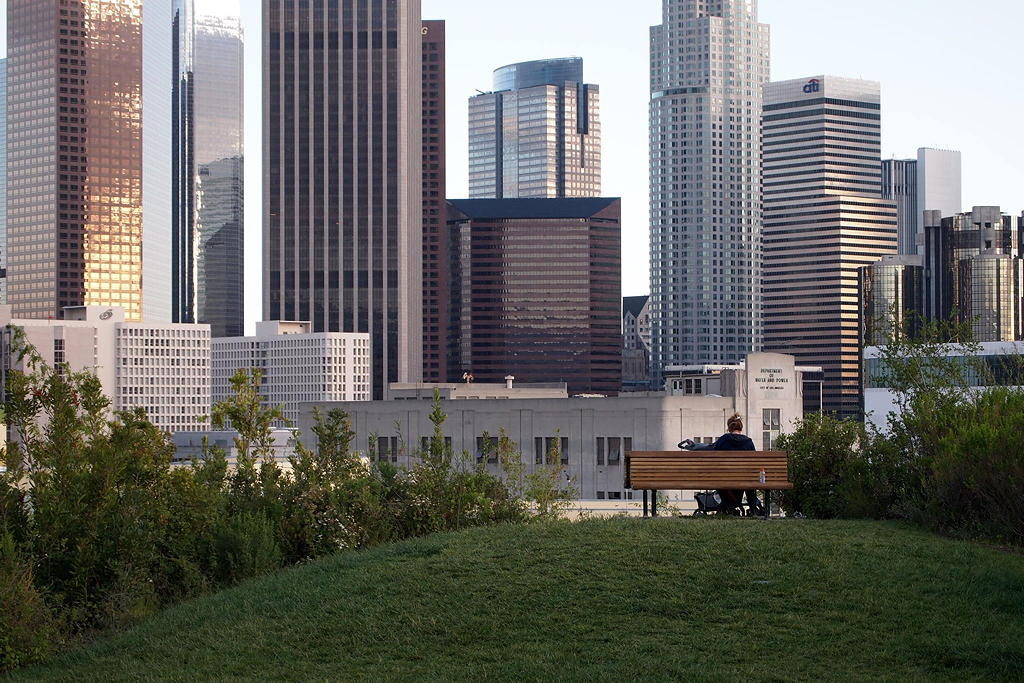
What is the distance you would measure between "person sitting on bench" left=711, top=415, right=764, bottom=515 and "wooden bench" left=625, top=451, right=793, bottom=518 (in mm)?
700

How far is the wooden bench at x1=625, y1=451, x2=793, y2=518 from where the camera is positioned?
65.1ft

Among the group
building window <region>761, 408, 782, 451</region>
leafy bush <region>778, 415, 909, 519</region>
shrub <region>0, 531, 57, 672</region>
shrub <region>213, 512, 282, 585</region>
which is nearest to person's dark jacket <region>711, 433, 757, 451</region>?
leafy bush <region>778, 415, 909, 519</region>

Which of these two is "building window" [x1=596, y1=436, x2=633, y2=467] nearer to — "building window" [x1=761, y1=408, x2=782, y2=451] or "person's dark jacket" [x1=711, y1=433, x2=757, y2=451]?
"building window" [x1=761, y1=408, x2=782, y2=451]

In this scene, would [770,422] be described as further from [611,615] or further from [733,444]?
[611,615]

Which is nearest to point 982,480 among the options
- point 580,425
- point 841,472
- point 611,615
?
point 841,472

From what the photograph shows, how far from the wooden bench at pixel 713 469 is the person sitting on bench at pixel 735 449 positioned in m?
0.70

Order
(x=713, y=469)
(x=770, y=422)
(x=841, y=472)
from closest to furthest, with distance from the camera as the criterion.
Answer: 1. (x=713, y=469)
2. (x=841, y=472)
3. (x=770, y=422)

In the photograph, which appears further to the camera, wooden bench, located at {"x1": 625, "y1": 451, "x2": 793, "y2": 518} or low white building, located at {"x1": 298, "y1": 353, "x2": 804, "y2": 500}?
low white building, located at {"x1": 298, "y1": 353, "x2": 804, "y2": 500}

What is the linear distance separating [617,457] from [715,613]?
349 feet

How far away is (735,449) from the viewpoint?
21.6 meters

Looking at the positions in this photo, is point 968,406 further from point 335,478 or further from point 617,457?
point 617,457

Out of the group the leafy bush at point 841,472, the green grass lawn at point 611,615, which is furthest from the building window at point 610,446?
the green grass lawn at point 611,615

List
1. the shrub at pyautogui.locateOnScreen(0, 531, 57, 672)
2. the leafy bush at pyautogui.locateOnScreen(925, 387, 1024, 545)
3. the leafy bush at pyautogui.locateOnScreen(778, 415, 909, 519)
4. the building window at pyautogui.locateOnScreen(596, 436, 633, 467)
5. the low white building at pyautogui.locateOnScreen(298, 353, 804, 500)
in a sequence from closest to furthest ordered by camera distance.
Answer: the shrub at pyautogui.locateOnScreen(0, 531, 57, 672), the leafy bush at pyautogui.locateOnScreen(925, 387, 1024, 545), the leafy bush at pyautogui.locateOnScreen(778, 415, 909, 519), the low white building at pyautogui.locateOnScreen(298, 353, 804, 500), the building window at pyautogui.locateOnScreen(596, 436, 633, 467)

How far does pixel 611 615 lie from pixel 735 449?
7.79 m
